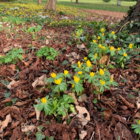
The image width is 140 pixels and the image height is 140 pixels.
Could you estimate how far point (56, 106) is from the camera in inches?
58.6

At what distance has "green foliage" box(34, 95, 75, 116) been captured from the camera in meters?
1.39

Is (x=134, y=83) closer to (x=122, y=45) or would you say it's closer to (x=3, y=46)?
(x=122, y=45)

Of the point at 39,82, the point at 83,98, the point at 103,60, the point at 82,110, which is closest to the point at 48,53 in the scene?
the point at 39,82

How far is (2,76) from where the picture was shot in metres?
2.20

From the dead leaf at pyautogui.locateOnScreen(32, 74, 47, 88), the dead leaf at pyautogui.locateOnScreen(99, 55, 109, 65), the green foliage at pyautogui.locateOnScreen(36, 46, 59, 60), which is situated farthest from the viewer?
the green foliage at pyautogui.locateOnScreen(36, 46, 59, 60)

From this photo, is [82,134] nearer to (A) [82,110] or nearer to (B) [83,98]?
(A) [82,110]

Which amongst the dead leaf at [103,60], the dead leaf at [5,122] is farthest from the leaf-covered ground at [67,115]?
the dead leaf at [103,60]

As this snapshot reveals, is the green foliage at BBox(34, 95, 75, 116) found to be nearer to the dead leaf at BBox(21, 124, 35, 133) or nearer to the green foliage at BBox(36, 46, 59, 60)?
the dead leaf at BBox(21, 124, 35, 133)

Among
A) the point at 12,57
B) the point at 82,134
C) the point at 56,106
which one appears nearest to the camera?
the point at 82,134

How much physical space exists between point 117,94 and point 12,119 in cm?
141

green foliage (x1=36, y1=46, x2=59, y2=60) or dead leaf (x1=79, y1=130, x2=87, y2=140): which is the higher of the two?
green foliage (x1=36, y1=46, x2=59, y2=60)

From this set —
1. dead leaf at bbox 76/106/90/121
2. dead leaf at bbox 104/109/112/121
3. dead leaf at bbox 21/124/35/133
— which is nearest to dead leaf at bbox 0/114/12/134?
dead leaf at bbox 21/124/35/133

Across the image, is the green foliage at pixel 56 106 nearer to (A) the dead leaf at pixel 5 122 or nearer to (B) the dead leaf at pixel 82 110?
(B) the dead leaf at pixel 82 110

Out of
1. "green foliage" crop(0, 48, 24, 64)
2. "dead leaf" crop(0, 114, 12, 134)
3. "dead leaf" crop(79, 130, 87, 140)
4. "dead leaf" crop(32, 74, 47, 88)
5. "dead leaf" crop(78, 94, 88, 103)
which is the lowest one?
"dead leaf" crop(79, 130, 87, 140)
